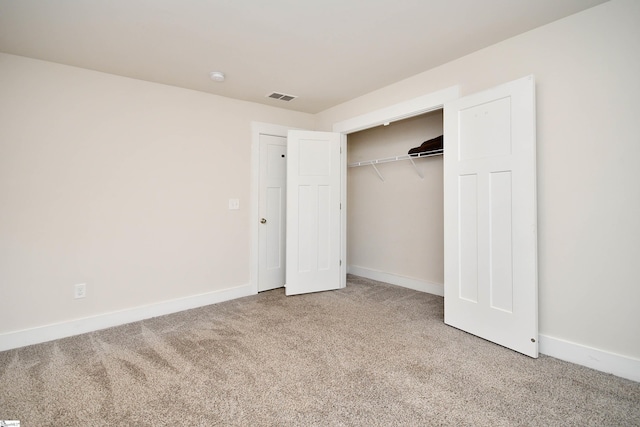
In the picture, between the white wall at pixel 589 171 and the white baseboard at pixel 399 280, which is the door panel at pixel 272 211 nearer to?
the white baseboard at pixel 399 280

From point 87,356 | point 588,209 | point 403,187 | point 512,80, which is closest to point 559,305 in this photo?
point 588,209

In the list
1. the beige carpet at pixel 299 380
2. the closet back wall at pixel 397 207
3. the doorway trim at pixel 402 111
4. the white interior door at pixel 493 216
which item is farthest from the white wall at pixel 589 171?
the closet back wall at pixel 397 207

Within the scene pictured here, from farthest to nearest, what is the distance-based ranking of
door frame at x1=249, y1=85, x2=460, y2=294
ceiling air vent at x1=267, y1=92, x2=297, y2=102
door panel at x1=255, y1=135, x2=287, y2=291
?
door panel at x1=255, y1=135, x2=287, y2=291, ceiling air vent at x1=267, y1=92, x2=297, y2=102, door frame at x1=249, y1=85, x2=460, y2=294

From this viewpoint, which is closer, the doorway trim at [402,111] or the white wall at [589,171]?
the white wall at [589,171]

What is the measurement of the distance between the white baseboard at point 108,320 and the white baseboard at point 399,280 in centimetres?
179

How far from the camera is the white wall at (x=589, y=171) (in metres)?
1.88

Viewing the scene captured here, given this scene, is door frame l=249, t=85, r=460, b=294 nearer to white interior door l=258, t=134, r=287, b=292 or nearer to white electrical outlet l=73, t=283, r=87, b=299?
white interior door l=258, t=134, r=287, b=292

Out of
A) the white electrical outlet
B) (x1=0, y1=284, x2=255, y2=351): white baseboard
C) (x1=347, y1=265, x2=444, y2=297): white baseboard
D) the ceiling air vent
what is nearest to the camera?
(x1=0, y1=284, x2=255, y2=351): white baseboard

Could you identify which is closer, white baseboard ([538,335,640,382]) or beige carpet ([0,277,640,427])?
beige carpet ([0,277,640,427])

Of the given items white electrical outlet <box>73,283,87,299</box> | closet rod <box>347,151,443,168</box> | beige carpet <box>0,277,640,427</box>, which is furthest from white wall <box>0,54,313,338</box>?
closet rod <box>347,151,443,168</box>

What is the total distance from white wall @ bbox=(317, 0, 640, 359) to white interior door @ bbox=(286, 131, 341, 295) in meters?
2.11

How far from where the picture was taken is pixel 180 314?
310cm

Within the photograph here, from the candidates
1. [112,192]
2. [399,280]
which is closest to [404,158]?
[399,280]

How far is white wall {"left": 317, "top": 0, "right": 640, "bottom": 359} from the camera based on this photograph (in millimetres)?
1875
